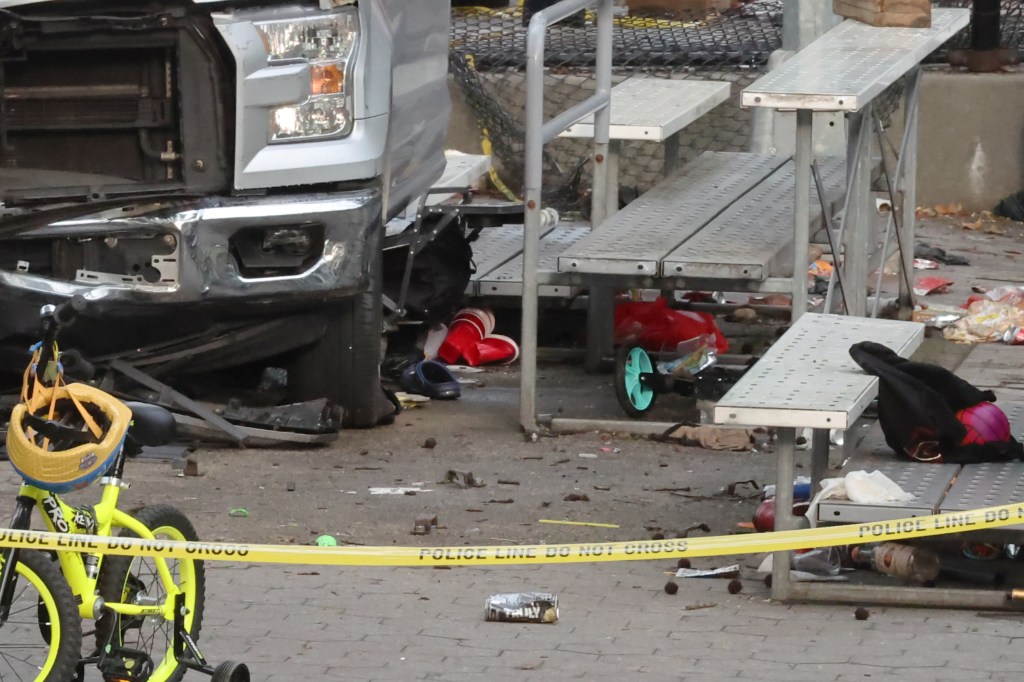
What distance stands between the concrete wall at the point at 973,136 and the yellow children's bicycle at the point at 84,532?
1018cm

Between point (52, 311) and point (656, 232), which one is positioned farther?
point (656, 232)

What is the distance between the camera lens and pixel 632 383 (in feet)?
27.5

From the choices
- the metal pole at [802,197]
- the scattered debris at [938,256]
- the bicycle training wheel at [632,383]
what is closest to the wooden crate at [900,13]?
the metal pole at [802,197]

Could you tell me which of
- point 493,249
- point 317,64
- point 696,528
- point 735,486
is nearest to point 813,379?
point 696,528

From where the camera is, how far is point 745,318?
10.6m

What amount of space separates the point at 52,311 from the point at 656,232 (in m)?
4.32

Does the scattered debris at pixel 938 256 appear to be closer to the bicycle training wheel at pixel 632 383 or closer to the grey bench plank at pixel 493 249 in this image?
the grey bench plank at pixel 493 249

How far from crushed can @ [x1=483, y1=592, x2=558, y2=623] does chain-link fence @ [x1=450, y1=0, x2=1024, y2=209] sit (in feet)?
27.0

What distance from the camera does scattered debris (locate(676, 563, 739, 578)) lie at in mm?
6000

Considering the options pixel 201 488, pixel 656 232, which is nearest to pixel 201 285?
pixel 201 488

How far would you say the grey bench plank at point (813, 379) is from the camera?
5.46 m

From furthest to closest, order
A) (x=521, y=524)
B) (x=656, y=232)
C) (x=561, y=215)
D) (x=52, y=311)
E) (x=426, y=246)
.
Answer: (x=561, y=215) < (x=426, y=246) < (x=656, y=232) < (x=521, y=524) < (x=52, y=311)

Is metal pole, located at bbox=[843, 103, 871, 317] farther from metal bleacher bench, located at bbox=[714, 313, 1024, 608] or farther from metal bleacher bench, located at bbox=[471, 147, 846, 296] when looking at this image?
metal bleacher bench, located at bbox=[714, 313, 1024, 608]

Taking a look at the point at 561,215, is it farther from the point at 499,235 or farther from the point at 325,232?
the point at 325,232
